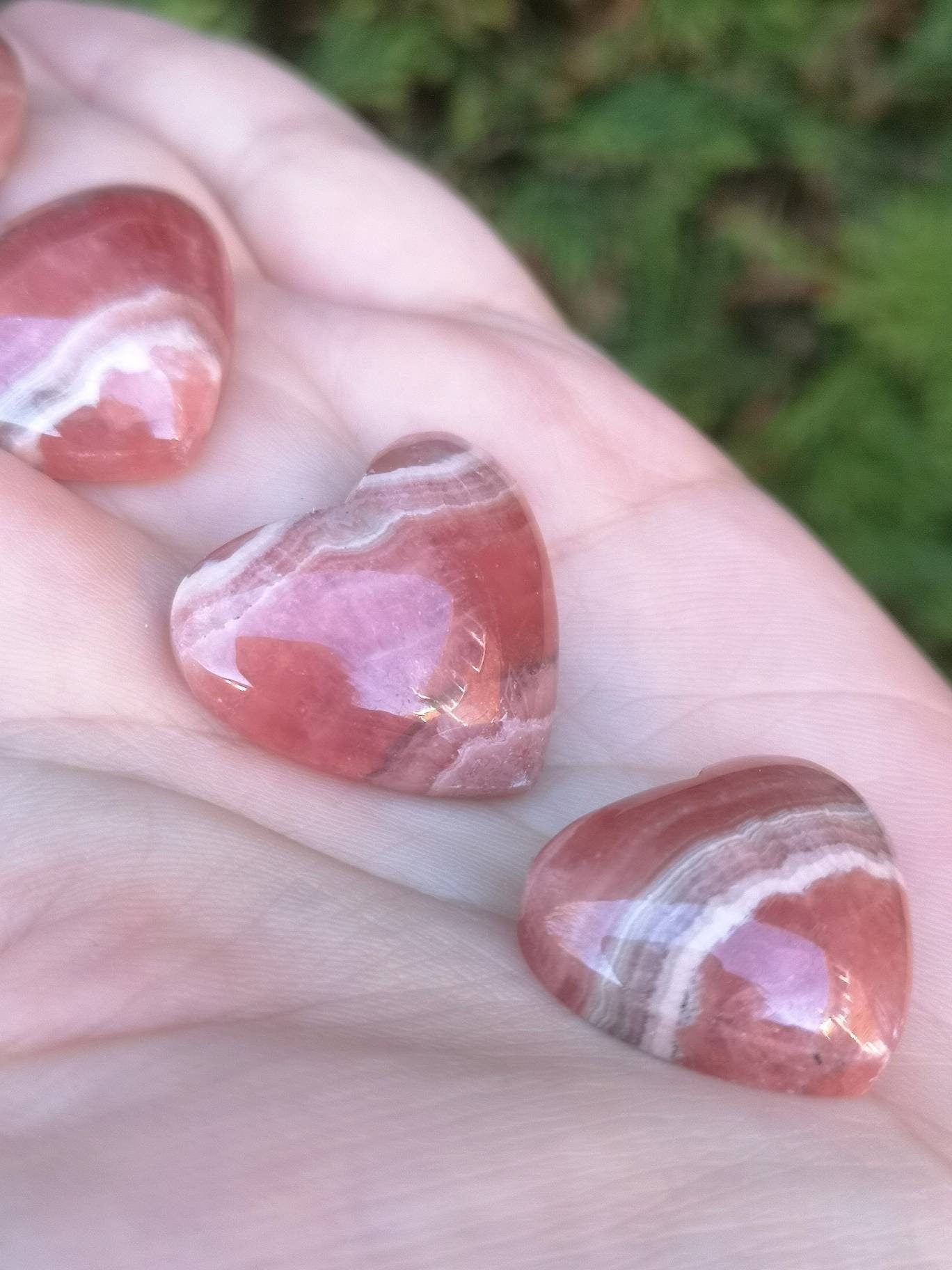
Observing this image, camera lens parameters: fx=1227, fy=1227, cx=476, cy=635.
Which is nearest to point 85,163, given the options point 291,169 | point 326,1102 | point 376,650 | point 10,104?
point 10,104

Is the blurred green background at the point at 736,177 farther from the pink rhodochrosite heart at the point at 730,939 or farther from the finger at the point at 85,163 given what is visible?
the pink rhodochrosite heart at the point at 730,939

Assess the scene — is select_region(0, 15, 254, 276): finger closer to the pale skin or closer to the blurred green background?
the pale skin

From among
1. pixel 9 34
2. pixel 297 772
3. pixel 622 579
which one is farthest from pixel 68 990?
pixel 9 34

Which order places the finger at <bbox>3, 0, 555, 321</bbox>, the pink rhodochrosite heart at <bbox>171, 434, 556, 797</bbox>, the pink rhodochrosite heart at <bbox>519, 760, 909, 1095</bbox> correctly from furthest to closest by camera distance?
the finger at <bbox>3, 0, 555, 321</bbox> → the pink rhodochrosite heart at <bbox>171, 434, 556, 797</bbox> → the pink rhodochrosite heart at <bbox>519, 760, 909, 1095</bbox>

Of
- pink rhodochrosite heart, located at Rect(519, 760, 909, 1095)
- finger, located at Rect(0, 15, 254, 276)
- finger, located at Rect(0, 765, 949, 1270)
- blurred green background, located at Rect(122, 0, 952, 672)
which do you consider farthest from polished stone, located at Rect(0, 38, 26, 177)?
pink rhodochrosite heart, located at Rect(519, 760, 909, 1095)

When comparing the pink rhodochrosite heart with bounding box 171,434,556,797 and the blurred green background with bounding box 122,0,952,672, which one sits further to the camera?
the blurred green background with bounding box 122,0,952,672

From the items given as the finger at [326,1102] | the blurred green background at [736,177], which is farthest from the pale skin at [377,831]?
the blurred green background at [736,177]

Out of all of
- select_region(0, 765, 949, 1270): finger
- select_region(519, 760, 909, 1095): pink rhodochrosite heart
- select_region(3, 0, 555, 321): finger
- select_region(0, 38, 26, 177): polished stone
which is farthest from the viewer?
select_region(3, 0, 555, 321): finger

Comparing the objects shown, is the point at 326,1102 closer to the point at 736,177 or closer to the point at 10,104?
the point at 10,104

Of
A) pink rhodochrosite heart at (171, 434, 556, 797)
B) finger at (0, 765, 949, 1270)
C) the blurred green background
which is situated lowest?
finger at (0, 765, 949, 1270)
